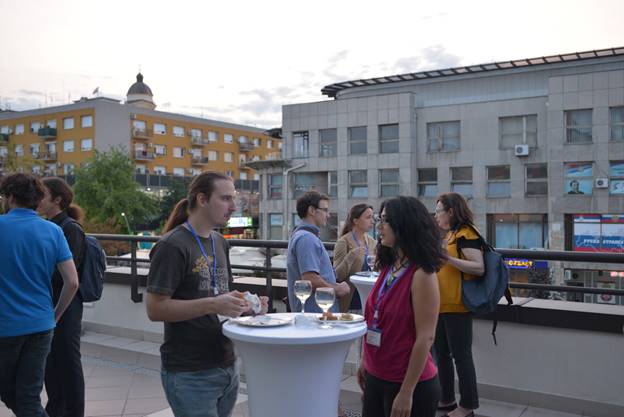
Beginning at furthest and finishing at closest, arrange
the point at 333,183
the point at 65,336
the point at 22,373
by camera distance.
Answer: the point at 333,183
the point at 65,336
the point at 22,373

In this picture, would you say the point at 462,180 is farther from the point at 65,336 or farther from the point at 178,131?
the point at 178,131

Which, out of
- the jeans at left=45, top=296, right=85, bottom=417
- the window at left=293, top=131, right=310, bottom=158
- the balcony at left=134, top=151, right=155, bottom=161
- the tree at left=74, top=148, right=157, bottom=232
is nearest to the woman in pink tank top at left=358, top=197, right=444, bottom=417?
the jeans at left=45, top=296, right=85, bottom=417

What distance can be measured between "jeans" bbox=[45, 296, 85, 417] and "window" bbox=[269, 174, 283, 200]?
43.6m

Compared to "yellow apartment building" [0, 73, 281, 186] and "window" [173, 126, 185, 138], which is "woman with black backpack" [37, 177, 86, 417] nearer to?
"yellow apartment building" [0, 73, 281, 186]

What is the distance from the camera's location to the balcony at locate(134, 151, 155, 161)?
2562 inches

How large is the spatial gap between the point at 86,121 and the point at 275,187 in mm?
27109

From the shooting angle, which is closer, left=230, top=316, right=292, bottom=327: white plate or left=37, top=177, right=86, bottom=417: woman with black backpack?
left=230, top=316, right=292, bottom=327: white plate

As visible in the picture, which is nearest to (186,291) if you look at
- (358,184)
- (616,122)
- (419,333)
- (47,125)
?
(419,333)

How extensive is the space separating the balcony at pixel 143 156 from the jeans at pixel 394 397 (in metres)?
65.5


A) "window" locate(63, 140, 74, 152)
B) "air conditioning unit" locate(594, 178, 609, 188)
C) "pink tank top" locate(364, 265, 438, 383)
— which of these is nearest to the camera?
"pink tank top" locate(364, 265, 438, 383)

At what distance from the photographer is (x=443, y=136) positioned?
40844mm

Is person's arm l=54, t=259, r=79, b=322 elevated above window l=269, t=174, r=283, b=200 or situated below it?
below

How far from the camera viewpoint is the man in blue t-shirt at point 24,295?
328cm

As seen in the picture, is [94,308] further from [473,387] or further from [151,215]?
[151,215]
